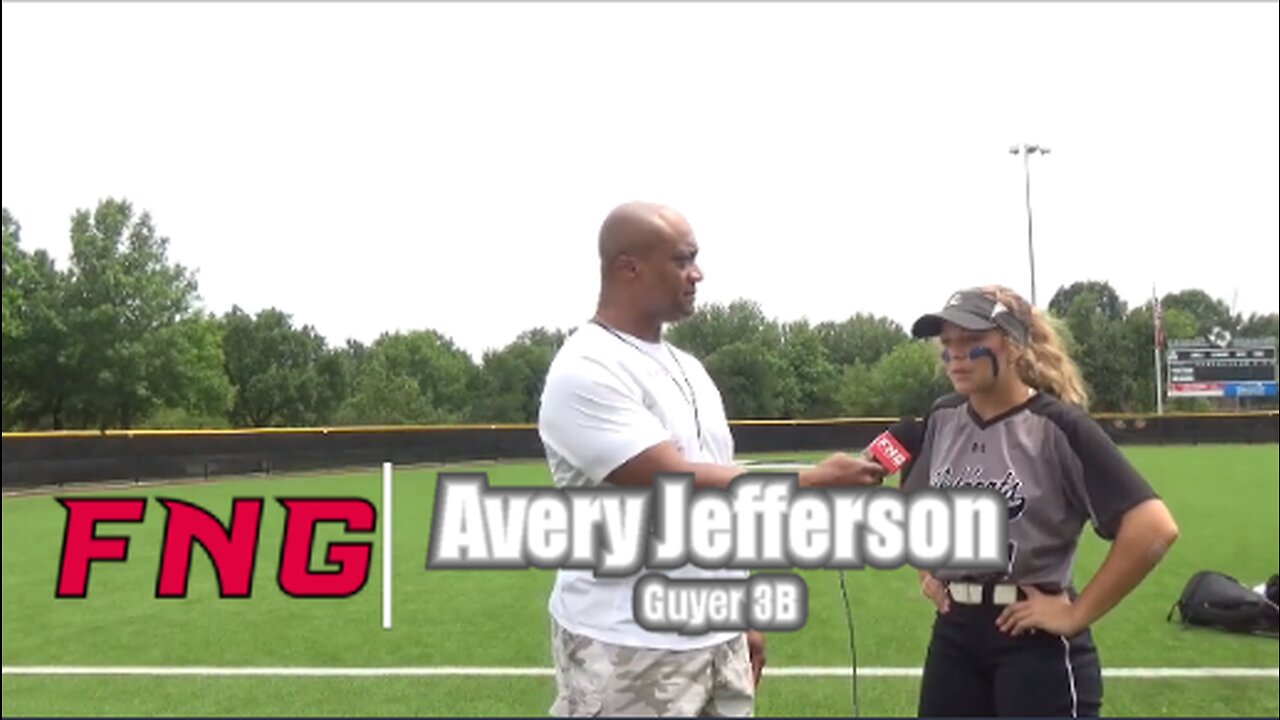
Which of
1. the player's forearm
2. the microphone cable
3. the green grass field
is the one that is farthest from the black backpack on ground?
the player's forearm

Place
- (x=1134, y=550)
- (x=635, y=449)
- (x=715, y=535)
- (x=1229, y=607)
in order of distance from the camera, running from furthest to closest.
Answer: (x=1229, y=607) → (x=1134, y=550) → (x=715, y=535) → (x=635, y=449)

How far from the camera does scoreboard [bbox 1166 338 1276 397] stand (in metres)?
41.1

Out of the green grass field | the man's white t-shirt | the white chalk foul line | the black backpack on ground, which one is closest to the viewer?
the man's white t-shirt

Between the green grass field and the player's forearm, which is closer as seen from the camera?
the player's forearm

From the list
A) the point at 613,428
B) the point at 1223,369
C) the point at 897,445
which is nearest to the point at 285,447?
the point at 897,445

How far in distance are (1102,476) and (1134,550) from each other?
18 centimetres

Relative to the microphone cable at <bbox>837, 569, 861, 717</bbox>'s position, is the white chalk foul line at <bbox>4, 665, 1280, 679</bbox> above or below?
below

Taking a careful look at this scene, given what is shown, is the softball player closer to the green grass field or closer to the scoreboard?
the green grass field

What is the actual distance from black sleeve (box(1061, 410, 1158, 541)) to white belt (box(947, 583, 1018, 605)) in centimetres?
26

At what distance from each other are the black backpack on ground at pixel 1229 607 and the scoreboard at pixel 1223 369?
38.0m

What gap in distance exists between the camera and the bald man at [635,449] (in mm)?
2111

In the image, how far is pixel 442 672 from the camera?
6.13 m

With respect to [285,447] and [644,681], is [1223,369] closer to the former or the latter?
[285,447]

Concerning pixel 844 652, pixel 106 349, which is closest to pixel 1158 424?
pixel 844 652
